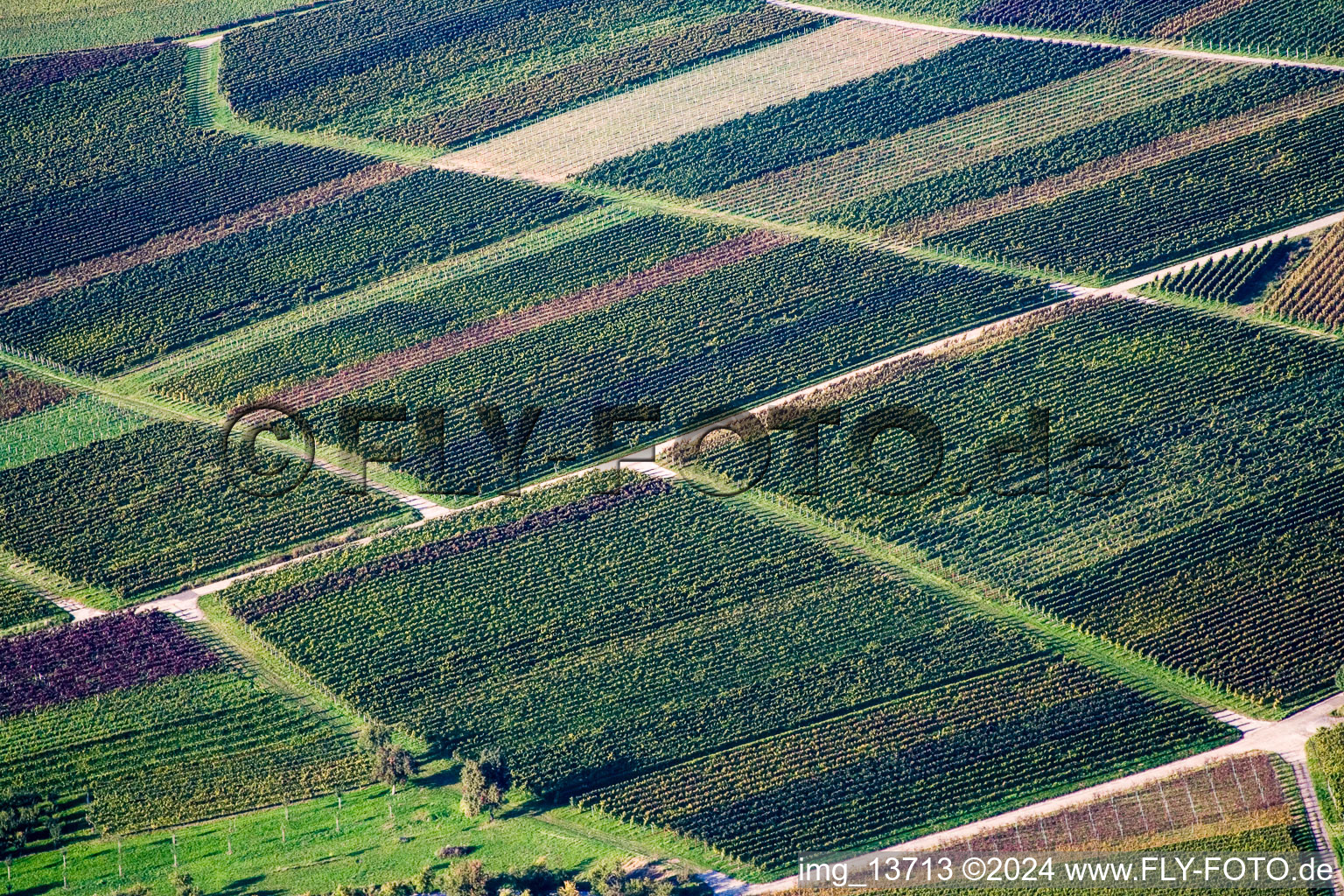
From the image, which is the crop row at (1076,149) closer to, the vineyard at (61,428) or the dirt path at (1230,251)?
the dirt path at (1230,251)

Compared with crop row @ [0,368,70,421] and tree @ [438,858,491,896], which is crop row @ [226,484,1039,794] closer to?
tree @ [438,858,491,896]

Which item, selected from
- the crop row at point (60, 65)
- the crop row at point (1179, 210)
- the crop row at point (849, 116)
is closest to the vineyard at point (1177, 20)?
the crop row at point (849, 116)

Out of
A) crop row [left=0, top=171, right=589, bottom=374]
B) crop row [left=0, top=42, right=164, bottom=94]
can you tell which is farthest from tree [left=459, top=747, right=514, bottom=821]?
crop row [left=0, top=42, right=164, bottom=94]

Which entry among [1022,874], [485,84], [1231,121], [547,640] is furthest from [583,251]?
[1022,874]

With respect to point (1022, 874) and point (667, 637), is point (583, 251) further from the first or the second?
point (1022, 874)

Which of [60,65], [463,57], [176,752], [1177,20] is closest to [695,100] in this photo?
[463,57]

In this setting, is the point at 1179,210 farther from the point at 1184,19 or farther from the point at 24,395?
the point at 24,395
